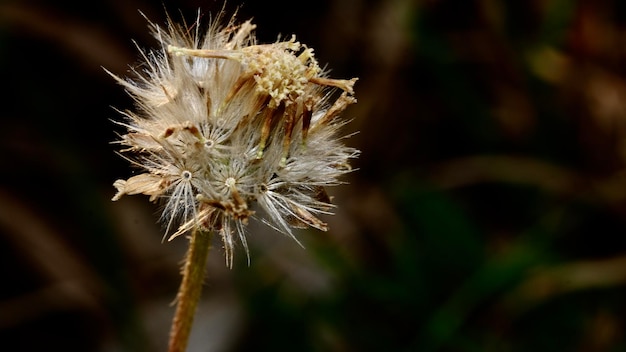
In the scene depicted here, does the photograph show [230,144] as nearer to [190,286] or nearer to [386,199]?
[190,286]

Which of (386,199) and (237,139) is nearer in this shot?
(237,139)

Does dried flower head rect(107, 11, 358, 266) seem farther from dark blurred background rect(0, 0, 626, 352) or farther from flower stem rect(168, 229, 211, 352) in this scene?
dark blurred background rect(0, 0, 626, 352)

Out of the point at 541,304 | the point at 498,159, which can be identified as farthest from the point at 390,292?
the point at 498,159

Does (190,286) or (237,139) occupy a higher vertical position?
(237,139)

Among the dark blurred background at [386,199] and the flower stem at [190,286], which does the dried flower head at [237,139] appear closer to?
Result: the flower stem at [190,286]

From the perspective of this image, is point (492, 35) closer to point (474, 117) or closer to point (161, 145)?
point (474, 117)

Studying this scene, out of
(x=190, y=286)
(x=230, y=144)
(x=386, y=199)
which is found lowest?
(x=190, y=286)

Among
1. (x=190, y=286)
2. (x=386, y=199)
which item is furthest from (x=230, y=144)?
(x=386, y=199)

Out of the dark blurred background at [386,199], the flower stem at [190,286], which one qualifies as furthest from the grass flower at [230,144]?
the dark blurred background at [386,199]

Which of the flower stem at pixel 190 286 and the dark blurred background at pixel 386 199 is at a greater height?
the dark blurred background at pixel 386 199
